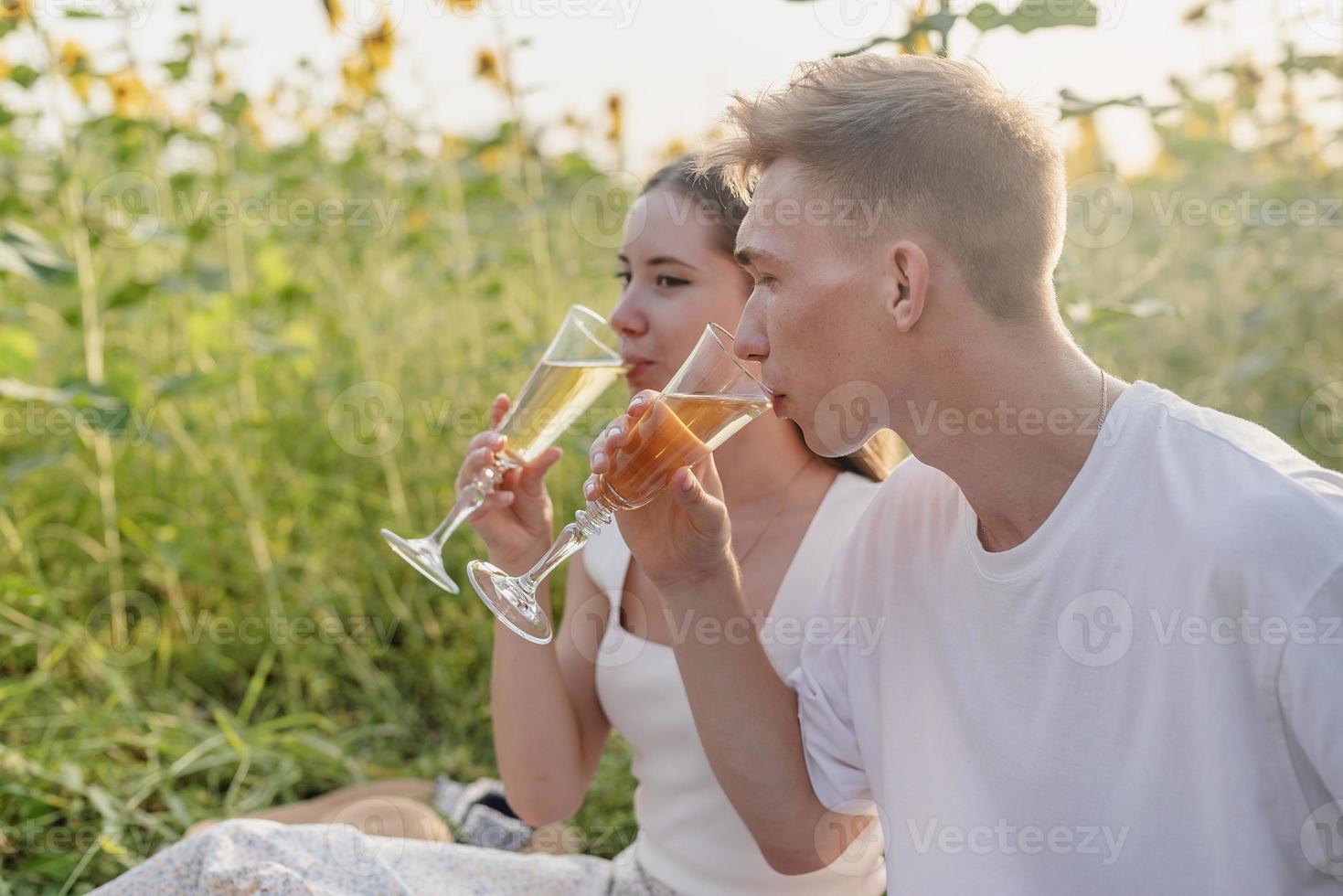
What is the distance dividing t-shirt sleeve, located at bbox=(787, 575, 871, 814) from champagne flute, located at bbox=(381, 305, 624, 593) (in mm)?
518

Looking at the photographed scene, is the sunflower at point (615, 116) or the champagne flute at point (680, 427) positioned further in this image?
the sunflower at point (615, 116)

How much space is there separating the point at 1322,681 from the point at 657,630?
4.06ft

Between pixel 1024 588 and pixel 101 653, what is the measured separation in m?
2.79

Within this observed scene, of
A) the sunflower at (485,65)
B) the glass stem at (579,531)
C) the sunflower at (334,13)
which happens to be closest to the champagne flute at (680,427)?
the glass stem at (579,531)

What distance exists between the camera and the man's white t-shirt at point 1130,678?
1.28 m

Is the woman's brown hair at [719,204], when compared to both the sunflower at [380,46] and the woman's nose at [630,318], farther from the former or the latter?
the sunflower at [380,46]

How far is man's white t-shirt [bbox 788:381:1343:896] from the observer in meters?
1.28

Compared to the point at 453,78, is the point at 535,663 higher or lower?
lower

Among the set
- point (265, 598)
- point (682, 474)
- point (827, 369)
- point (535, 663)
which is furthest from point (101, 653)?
point (827, 369)

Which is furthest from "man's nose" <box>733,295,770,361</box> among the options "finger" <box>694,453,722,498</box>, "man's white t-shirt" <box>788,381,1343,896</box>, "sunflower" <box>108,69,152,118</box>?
"sunflower" <box>108,69,152,118</box>

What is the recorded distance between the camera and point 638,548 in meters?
1.84

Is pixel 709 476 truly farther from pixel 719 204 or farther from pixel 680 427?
pixel 719 204

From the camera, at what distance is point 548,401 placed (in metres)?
2.01

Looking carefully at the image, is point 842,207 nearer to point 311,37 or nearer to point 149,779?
point 149,779
